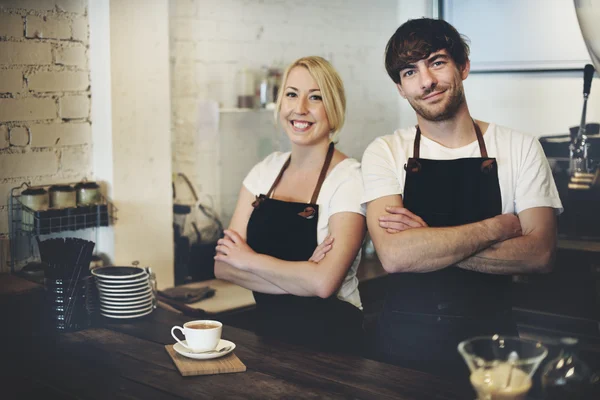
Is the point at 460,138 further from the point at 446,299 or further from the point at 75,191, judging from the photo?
the point at 75,191

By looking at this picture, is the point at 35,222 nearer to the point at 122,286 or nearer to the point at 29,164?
the point at 29,164

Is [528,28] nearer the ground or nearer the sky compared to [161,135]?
nearer the sky

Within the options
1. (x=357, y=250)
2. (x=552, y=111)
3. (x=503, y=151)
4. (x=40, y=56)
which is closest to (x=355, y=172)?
(x=357, y=250)

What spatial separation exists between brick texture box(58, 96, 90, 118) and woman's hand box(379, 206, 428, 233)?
1.54m

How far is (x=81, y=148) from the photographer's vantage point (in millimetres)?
3266

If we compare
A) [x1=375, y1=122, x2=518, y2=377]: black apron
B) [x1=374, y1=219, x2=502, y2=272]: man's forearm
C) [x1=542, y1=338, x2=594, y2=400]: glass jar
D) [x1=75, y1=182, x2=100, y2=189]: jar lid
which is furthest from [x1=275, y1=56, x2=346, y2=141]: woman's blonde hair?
[x1=542, y1=338, x2=594, y2=400]: glass jar

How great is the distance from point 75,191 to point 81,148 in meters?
0.24

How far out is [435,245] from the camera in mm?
2287

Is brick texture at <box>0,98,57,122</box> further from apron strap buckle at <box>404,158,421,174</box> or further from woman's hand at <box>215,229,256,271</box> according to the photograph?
apron strap buckle at <box>404,158,421,174</box>

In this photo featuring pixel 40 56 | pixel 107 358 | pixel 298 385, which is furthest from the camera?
pixel 40 56

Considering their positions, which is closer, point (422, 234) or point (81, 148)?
point (422, 234)

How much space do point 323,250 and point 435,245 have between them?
0.38 m

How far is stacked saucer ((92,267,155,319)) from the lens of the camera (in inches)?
100

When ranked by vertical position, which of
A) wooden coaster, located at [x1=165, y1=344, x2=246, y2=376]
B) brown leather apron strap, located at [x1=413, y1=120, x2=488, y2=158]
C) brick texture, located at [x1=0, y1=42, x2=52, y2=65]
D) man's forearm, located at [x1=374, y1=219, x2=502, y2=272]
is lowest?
wooden coaster, located at [x1=165, y1=344, x2=246, y2=376]
